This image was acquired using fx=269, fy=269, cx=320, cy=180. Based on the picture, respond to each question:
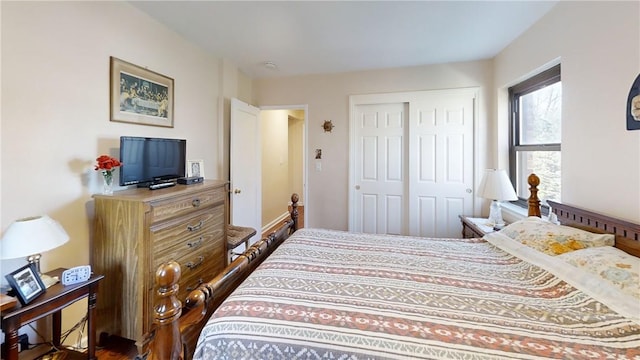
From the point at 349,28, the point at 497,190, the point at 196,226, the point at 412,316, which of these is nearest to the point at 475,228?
the point at 497,190

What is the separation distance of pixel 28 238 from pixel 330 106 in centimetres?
317

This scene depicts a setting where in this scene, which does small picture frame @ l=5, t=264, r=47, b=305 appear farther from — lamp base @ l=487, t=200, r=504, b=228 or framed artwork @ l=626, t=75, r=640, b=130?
lamp base @ l=487, t=200, r=504, b=228

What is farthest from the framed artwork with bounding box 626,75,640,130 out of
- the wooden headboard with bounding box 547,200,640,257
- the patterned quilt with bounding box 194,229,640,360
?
the patterned quilt with bounding box 194,229,640,360

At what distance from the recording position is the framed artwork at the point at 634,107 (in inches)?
54.7

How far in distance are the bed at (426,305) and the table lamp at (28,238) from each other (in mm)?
852

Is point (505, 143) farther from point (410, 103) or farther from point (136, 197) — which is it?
point (136, 197)

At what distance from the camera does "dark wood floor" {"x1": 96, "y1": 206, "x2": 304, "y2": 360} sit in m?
1.75

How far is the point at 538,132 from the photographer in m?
2.59

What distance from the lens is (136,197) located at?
1.71m

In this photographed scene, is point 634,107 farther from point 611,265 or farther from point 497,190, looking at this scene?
point 497,190

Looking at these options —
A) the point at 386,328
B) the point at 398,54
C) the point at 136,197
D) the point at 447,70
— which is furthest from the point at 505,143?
the point at 136,197

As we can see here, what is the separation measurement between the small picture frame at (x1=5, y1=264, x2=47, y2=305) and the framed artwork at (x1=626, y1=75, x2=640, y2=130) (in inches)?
124

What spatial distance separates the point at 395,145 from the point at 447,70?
110 centimetres

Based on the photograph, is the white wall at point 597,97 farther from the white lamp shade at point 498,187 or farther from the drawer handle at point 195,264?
the drawer handle at point 195,264
